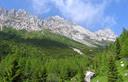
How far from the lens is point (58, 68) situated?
602ft

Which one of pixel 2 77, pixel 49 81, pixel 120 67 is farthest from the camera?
pixel 49 81

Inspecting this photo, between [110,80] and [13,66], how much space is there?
21.0m

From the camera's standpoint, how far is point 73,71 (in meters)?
176

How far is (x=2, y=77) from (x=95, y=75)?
225 ft

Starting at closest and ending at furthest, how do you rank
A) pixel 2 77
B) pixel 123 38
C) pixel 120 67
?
pixel 2 77, pixel 120 67, pixel 123 38

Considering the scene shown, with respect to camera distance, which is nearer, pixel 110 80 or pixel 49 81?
pixel 110 80

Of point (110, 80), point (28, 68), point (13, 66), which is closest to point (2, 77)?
point (13, 66)

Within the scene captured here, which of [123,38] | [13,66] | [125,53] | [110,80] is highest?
[123,38]

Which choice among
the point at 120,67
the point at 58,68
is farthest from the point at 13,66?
the point at 58,68

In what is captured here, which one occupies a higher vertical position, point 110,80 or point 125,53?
point 125,53

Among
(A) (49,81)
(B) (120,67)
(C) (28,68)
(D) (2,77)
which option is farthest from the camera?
(C) (28,68)

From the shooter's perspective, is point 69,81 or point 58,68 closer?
point 69,81

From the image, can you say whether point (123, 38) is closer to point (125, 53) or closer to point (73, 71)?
point (125, 53)

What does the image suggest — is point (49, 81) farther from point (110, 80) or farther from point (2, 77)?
point (110, 80)
